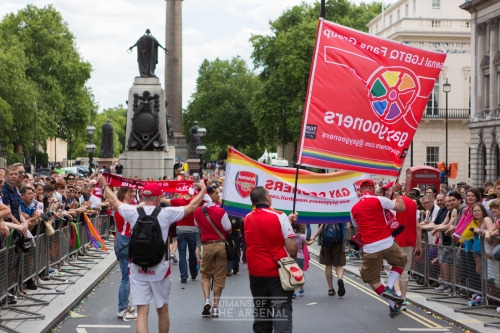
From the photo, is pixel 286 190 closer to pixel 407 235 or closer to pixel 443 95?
pixel 407 235

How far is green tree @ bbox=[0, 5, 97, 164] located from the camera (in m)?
67.7

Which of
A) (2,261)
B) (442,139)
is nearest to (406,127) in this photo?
(2,261)

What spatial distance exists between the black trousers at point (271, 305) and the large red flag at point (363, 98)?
2.22 m

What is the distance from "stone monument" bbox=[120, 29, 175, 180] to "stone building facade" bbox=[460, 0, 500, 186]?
79.2 feet

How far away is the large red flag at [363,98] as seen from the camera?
998 cm

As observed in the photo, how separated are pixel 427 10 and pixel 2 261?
59.7 meters

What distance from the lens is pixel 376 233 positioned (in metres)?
10.3

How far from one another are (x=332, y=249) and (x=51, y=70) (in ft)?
202

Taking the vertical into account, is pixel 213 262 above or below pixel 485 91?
below

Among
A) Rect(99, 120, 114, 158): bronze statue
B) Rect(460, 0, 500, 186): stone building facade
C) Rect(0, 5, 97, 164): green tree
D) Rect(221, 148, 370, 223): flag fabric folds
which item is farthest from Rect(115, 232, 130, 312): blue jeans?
Rect(0, 5, 97, 164): green tree

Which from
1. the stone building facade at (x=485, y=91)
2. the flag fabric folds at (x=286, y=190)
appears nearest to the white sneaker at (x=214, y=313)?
the flag fabric folds at (x=286, y=190)

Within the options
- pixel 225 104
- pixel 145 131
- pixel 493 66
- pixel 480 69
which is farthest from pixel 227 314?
pixel 225 104

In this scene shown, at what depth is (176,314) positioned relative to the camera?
37.2ft

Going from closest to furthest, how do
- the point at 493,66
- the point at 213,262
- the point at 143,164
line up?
the point at 213,262 → the point at 143,164 → the point at 493,66
